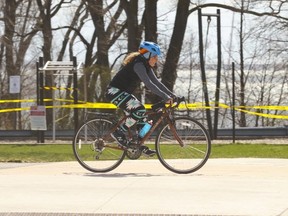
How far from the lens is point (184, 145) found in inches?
379

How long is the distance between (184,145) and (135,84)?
1068 mm

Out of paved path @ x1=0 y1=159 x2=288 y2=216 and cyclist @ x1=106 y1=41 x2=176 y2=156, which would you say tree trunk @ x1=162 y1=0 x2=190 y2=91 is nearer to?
paved path @ x1=0 y1=159 x2=288 y2=216

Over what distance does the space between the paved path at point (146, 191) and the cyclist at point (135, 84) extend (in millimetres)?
692

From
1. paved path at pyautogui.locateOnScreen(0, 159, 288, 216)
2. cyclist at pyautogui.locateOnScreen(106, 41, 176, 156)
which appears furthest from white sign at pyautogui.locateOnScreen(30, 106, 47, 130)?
cyclist at pyautogui.locateOnScreen(106, 41, 176, 156)

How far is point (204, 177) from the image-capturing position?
901cm

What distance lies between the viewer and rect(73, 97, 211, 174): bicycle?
30.8ft

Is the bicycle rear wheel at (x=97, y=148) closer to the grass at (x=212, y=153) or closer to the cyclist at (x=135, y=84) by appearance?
the cyclist at (x=135, y=84)

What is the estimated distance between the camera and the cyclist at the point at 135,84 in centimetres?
914

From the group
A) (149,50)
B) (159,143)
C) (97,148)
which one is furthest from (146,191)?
(149,50)

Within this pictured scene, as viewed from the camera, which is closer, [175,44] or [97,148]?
[97,148]

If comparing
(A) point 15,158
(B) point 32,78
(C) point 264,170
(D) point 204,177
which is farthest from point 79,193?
(B) point 32,78

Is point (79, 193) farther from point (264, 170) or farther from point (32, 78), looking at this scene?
point (32, 78)

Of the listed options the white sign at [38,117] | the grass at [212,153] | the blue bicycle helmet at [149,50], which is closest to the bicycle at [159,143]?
the blue bicycle helmet at [149,50]

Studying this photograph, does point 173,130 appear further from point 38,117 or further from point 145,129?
point 38,117
